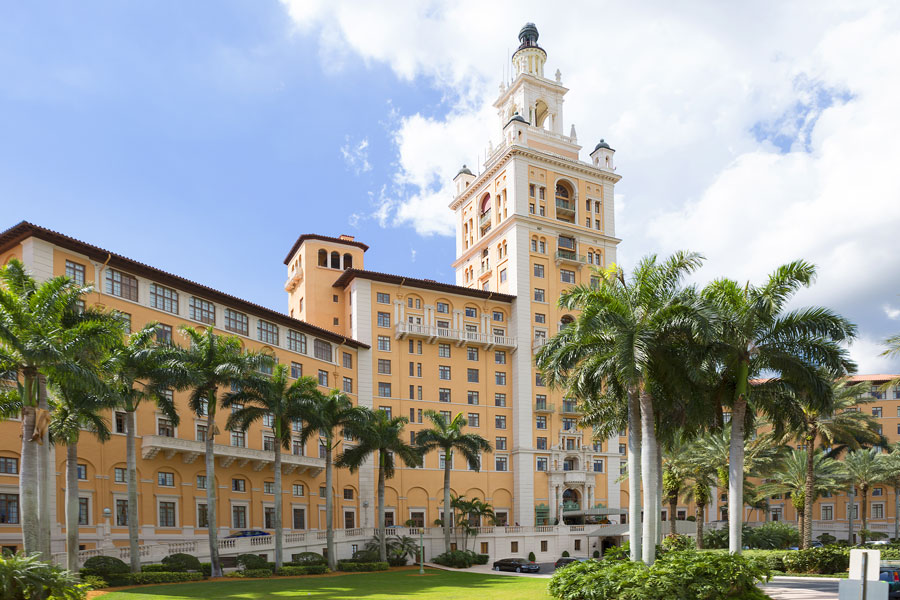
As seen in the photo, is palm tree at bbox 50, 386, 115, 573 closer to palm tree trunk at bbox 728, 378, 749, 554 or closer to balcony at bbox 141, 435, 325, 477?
balcony at bbox 141, 435, 325, 477

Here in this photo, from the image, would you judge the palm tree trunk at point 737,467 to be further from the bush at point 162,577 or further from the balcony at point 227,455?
the balcony at point 227,455

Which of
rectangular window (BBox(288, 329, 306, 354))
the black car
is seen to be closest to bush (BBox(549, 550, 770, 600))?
the black car

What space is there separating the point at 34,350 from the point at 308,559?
2910cm

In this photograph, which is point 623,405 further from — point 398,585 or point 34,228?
point 34,228

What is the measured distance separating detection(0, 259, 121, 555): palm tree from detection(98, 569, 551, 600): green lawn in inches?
211

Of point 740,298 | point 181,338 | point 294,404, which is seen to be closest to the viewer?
point 740,298

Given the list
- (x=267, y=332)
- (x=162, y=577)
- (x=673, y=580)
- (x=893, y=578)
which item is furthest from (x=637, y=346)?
(x=267, y=332)

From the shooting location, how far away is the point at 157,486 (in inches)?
2076

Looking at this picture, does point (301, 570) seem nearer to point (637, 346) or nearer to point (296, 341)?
point (296, 341)

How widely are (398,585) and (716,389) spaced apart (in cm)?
2134

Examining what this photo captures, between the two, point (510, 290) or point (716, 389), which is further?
point (510, 290)

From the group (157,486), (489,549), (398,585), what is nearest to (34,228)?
(157,486)

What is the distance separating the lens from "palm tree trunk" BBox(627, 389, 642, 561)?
30.3m

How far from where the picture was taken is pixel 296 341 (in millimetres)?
69125
